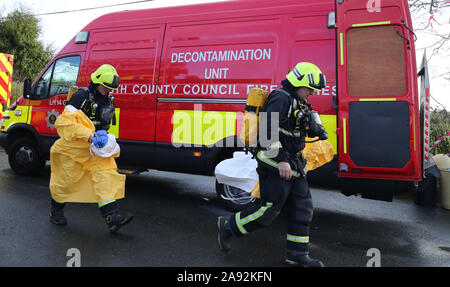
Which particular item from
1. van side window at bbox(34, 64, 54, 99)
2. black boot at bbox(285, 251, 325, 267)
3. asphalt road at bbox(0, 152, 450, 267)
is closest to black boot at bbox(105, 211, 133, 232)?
asphalt road at bbox(0, 152, 450, 267)

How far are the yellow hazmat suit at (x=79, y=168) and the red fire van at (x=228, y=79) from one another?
1344mm

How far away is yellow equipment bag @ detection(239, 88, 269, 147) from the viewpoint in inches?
116

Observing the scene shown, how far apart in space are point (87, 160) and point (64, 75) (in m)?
2.72

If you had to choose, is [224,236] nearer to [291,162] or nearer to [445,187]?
[291,162]

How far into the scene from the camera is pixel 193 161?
15.6 feet

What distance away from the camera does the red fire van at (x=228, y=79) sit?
3.84 meters

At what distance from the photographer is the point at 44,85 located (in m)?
5.95

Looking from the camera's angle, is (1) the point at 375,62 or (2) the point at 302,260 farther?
(1) the point at 375,62

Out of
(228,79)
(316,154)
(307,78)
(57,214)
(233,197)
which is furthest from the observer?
(233,197)

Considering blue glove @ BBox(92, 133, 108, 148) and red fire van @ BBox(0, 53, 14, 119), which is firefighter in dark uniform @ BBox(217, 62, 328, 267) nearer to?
blue glove @ BBox(92, 133, 108, 148)

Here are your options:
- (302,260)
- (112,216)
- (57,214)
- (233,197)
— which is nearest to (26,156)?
(57,214)

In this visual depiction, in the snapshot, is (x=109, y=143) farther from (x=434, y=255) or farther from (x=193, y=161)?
(x=434, y=255)

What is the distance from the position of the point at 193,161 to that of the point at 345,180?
192 cm

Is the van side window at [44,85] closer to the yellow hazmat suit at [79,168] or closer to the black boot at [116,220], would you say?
the yellow hazmat suit at [79,168]
